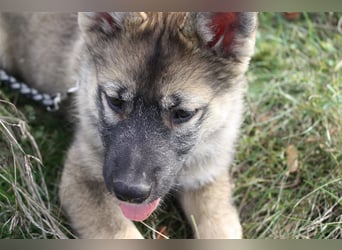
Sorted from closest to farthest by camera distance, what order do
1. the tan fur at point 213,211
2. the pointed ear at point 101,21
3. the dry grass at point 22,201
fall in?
the pointed ear at point 101,21
the dry grass at point 22,201
the tan fur at point 213,211

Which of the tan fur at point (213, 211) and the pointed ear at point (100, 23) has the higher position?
the pointed ear at point (100, 23)

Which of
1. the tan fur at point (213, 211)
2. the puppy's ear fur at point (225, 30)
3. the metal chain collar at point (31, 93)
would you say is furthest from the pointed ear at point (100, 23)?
the tan fur at point (213, 211)

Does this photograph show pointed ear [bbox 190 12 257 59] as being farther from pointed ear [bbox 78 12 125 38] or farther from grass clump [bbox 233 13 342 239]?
grass clump [bbox 233 13 342 239]

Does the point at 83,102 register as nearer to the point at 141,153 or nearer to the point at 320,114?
the point at 141,153

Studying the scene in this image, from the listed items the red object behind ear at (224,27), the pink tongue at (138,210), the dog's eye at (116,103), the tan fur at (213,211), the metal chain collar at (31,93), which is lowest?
the tan fur at (213,211)

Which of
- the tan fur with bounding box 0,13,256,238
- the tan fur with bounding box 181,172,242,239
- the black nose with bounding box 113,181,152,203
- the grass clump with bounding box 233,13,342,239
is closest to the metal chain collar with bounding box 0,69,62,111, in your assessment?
the tan fur with bounding box 0,13,256,238

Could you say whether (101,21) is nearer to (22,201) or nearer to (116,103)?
(116,103)

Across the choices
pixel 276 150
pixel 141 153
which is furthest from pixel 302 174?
pixel 141 153

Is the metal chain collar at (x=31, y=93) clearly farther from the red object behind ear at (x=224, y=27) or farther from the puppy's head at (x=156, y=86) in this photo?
the red object behind ear at (x=224, y=27)
